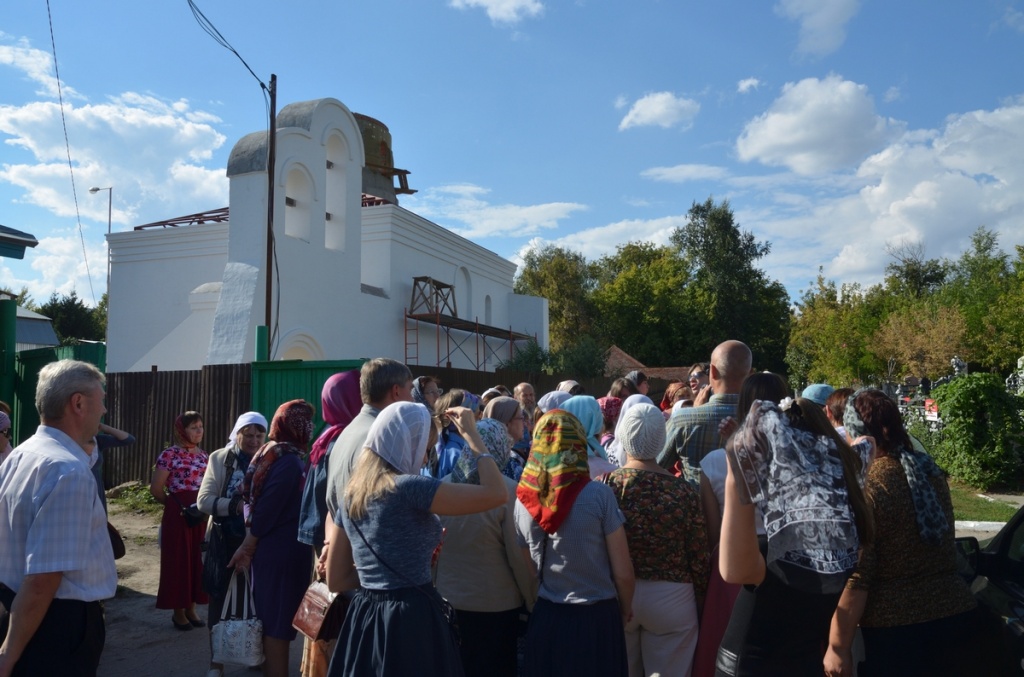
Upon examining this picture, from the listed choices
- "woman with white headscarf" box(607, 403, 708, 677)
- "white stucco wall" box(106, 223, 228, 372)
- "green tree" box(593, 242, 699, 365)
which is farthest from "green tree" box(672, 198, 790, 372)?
"woman with white headscarf" box(607, 403, 708, 677)

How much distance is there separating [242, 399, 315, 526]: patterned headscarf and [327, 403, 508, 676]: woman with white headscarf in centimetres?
172

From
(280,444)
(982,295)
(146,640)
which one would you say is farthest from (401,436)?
(982,295)

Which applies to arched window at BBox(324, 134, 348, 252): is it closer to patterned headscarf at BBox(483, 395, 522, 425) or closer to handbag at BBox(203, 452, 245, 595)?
handbag at BBox(203, 452, 245, 595)

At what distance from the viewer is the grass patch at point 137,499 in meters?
11.4

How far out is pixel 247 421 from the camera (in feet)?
18.2

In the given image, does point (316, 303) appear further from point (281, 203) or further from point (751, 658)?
point (751, 658)

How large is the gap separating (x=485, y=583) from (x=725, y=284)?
4911cm

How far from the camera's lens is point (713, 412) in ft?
14.1

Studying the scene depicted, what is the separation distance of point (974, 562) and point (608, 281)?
189 ft

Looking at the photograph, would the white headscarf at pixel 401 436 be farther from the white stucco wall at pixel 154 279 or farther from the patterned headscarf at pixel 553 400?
the white stucco wall at pixel 154 279

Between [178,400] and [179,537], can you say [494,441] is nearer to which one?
[179,537]

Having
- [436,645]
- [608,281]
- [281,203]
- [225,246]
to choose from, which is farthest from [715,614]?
[608,281]

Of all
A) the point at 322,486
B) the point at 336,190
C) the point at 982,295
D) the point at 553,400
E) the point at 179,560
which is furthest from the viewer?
the point at 982,295

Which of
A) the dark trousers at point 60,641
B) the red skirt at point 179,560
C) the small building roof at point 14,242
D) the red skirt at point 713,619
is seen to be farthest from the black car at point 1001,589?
the small building roof at point 14,242
